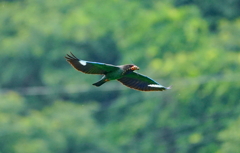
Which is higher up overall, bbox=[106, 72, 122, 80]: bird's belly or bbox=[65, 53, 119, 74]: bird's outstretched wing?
bbox=[65, 53, 119, 74]: bird's outstretched wing

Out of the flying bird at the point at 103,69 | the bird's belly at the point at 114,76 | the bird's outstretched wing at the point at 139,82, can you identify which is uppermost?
the bird's outstretched wing at the point at 139,82

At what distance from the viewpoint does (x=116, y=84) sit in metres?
30.8

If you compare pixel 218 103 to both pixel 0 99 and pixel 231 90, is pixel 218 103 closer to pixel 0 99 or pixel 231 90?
pixel 231 90

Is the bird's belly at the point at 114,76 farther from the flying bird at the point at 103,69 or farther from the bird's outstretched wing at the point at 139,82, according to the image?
the bird's outstretched wing at the point at 139,82

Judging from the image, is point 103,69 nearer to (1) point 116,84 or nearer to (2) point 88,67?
(2) point 88,67

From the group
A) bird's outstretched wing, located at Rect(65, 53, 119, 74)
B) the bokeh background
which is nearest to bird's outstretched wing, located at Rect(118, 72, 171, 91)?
bird's outstretched wing, located at Rect(65, 53, 119, 74)

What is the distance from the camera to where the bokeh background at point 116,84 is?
23248 mm

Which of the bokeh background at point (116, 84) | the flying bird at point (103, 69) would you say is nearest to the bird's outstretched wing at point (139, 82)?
the flying bird at point (103, 69)

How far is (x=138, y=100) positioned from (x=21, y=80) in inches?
258

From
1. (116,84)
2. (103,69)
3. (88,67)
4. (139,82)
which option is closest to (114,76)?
(103,69)

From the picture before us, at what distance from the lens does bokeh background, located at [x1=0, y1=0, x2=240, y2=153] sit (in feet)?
76.3

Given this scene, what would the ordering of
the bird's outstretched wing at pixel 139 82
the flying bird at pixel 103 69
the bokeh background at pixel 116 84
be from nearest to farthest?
the flying bird at pixel 103 69
the bird's outstretched wing at pixel 139 82
the bokeh background at pixel 116 84

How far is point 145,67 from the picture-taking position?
27500 millimetres

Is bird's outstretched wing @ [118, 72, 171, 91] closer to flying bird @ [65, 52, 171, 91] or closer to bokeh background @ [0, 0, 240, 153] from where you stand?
flying bird @ [65, 52, 171, 91]
